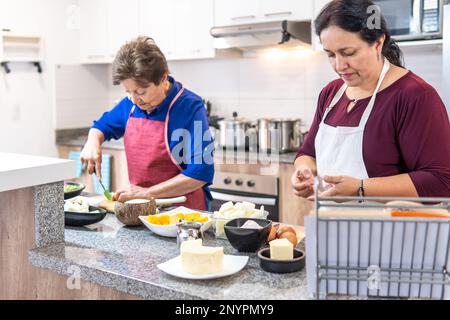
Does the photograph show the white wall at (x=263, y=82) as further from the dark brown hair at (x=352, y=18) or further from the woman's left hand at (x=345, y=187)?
the woman's left hand at (x=345, y=187)

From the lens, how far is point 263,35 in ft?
13.4

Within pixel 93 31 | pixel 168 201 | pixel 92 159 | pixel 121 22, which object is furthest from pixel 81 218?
pixel 93 31

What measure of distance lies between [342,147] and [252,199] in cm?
198

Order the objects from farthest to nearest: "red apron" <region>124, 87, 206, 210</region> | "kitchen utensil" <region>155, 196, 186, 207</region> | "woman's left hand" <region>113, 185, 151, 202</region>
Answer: "red apron" <region>124, 87, 206, 210</region> < "kitchen utensil" <region>155, 196, 186, 207</region> < "woman's left hand" <region>113, 185, 151, 202</region>

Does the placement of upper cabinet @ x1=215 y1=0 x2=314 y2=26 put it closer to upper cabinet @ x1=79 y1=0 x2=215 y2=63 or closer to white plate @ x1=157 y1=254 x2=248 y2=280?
upper cabinet @ x1=79 y1=0 x2=215 y2=63

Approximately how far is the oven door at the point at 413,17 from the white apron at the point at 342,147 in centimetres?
148

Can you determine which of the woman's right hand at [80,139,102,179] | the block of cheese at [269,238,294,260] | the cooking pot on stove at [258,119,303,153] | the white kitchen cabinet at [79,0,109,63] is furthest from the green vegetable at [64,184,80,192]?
the white kitchen cabinet at [79,0,109,63]

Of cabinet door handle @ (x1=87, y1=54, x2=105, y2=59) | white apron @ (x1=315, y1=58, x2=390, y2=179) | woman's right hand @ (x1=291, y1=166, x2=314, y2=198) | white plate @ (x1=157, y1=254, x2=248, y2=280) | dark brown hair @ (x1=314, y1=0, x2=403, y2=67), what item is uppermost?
cabinet door handle @ (x1=87, y1=54, x2=105, y2=59)

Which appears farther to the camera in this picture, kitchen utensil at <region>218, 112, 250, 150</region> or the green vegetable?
kitchen utensil at <region>218, 112, 250, 150</region>

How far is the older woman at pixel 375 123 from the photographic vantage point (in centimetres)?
179

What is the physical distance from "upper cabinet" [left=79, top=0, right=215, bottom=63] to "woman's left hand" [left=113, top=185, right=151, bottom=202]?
219 cm

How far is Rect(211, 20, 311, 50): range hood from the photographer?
386 centimetres

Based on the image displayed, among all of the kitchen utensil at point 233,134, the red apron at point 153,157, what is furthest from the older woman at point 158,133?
the kitchen utensil at point 233,134

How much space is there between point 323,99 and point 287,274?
87 cm
